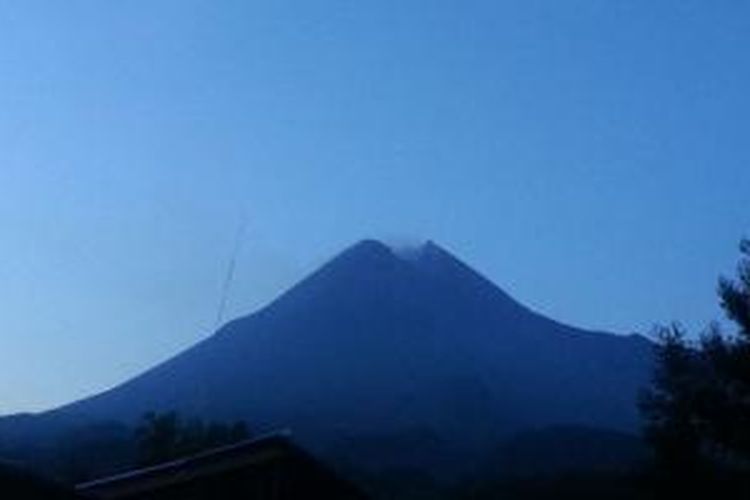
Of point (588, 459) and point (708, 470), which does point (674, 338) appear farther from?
point (588, 459)

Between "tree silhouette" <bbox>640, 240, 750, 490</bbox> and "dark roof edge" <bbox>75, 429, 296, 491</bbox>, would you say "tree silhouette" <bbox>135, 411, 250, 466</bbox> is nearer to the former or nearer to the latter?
"tree silhouette" <bbox>640, 240, 750, 490</bbox>

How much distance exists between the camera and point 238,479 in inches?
968

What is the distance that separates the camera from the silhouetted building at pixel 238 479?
23.0 metres

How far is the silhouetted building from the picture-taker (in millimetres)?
22984

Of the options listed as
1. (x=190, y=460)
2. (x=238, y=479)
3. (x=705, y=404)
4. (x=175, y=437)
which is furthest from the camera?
(x=175, y=437)

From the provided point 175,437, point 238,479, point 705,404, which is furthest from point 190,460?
point 175,437

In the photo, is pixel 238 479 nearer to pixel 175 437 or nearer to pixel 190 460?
pixel 190 460

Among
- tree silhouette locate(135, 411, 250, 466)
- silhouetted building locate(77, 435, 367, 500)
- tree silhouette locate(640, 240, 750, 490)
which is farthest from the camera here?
tree silhouette locate(135, 411, 250, 466)

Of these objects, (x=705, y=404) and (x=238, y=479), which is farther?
(x=705, y=404)

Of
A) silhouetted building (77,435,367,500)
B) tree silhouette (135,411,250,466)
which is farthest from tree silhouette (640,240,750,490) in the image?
tree silhouette (135,411,250,466)

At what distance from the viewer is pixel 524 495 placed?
245 ft

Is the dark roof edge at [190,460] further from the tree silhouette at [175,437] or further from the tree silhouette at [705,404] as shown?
the tree silhouette at [175,437]

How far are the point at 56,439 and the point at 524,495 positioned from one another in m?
74.4

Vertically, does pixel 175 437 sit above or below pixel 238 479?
above
